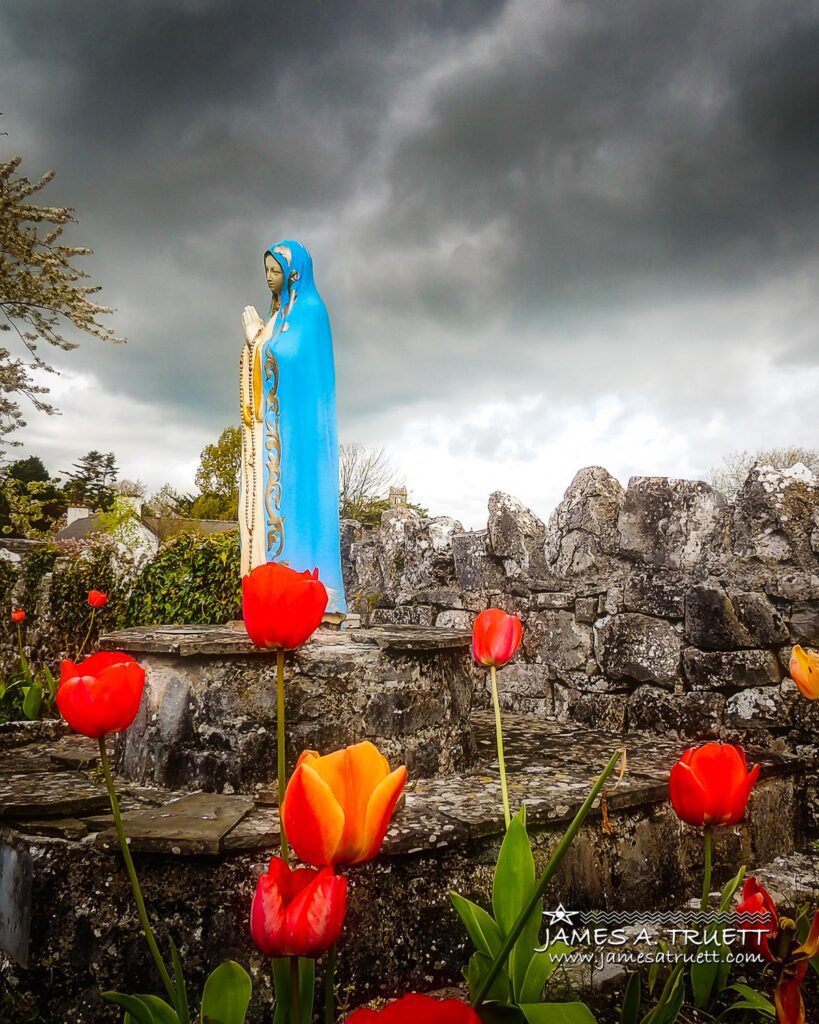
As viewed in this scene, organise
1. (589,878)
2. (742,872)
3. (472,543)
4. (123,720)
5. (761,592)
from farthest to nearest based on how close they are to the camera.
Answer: (472,543)
(761,592)
(589,878)
(742,872)
(123,720)

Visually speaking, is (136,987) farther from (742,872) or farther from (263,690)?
(742,872)

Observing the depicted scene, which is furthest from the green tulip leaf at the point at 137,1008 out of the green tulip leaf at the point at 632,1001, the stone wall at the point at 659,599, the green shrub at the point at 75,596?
the green shrub at the point at 75,596

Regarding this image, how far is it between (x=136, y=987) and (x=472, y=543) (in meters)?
3.16

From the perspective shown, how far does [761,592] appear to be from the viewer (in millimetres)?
3008

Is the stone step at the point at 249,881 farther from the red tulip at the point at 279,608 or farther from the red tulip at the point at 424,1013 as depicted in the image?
the red tulip at the point at 424,1013

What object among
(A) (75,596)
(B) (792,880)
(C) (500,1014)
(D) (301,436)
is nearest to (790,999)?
(C) (500,1014)

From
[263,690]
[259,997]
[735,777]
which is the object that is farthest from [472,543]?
[735,777]

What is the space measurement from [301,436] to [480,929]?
2724 millimetres

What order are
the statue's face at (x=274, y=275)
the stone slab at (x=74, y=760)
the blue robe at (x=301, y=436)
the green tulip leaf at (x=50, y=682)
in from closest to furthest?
1. the stone slab at (x=74, y=760)
2. the blue robe at (x=301, y=436)
3. the statue's face at (x=274, y=275)
4. the green tulip leaf at (x=50, y=682)

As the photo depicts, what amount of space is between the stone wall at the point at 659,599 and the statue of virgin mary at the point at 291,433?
123 centimetres

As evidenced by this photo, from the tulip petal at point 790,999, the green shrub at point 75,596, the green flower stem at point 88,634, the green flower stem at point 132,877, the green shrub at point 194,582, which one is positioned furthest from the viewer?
the green shrub at point 75,596

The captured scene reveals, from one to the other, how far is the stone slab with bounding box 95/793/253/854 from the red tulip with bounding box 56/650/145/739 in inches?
39.3

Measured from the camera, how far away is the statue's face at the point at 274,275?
388 cm

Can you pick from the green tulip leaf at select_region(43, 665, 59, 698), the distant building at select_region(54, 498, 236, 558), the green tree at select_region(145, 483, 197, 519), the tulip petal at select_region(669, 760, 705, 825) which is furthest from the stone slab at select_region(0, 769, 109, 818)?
the green tree at select_region(145, 483, 197, 519)
